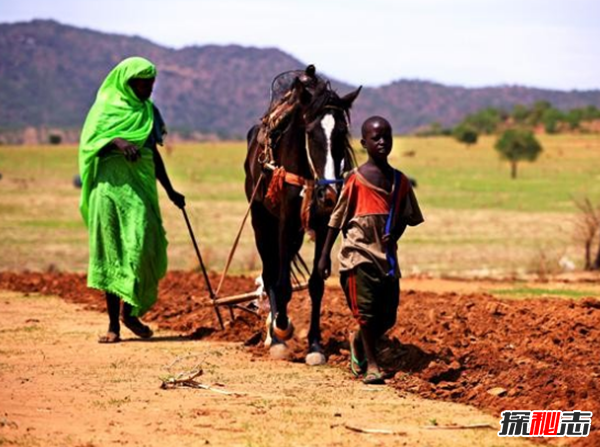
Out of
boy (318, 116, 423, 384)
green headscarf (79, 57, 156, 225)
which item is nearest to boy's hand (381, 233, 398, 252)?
boy (318, 116, 423, 384)

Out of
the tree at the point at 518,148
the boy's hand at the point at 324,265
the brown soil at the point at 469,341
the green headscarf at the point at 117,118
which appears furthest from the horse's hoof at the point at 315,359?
the tree at the point at 518,148

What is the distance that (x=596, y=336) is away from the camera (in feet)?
34.8

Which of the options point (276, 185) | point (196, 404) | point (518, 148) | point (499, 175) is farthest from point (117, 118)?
point (518, 148)

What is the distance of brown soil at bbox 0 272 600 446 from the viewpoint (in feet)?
27.3

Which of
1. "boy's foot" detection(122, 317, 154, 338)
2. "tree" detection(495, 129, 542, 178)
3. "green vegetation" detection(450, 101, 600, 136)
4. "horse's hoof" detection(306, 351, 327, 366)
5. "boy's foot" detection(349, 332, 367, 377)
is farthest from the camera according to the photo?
"green vegetation" detection(450, 101, 600, 136)

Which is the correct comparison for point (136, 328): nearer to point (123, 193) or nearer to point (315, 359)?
point (123, 193)

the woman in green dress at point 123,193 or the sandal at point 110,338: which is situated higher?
the woman in green dress at point 123,193

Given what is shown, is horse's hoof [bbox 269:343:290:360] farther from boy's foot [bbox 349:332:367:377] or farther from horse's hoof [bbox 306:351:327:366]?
boy's foot [bbox 349:332:367:377]

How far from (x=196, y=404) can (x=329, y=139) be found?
2642mm

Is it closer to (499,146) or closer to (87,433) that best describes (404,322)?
(87,433)

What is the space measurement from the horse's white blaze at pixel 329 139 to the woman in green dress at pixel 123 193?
7.27 ft

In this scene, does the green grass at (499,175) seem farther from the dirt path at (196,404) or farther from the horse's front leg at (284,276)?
the dirt path at (196,404)

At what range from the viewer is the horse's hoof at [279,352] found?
10.5 metres

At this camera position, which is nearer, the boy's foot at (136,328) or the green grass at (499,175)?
the boy's foot at (136,328)
